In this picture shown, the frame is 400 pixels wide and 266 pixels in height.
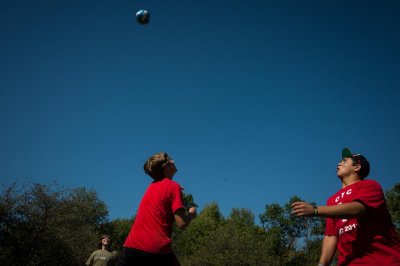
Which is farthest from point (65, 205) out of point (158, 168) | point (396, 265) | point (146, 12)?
point (396, 265)

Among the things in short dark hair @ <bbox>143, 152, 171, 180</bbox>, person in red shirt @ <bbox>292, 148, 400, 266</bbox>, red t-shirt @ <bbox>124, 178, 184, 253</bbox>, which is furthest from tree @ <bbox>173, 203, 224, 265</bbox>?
person in red shirt @ <bbox>292, 148, 400, 266</bbox>

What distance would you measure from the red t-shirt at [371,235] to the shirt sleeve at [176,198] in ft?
6.47

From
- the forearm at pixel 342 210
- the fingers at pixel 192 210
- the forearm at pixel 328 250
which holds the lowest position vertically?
the forearm at pixel 328 250

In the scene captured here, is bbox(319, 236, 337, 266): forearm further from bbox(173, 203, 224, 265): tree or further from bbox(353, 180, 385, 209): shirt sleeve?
bbox(173, 203, 224, 265): tree

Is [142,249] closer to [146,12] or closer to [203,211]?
[146,12]

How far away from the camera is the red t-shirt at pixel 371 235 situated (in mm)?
3482

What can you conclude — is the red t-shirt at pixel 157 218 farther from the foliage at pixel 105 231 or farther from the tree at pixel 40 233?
the tree at pixel 40 233

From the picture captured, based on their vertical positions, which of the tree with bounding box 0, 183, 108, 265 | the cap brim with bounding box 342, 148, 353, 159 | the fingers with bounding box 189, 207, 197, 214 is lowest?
the fingers with bounding box 189, 207, 197, 214

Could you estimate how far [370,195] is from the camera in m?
3.50

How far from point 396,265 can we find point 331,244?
1.10m

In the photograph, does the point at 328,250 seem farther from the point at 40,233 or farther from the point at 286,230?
Result: the point at 286,230

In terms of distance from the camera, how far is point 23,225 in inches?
1123

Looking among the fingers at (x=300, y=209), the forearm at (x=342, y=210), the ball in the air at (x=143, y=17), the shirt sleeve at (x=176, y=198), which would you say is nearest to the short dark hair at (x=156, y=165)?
the shirt sleeve at (x=176, y=198)

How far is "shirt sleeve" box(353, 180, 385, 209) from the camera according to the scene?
135 inches
